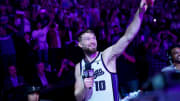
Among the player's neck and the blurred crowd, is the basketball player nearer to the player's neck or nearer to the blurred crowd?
the player's neck

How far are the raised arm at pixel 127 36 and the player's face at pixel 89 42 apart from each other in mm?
135

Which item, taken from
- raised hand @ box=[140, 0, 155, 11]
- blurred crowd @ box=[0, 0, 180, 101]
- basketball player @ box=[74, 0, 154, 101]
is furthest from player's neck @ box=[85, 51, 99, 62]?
blurred crowd @ box=[0, 0, 180, 101]

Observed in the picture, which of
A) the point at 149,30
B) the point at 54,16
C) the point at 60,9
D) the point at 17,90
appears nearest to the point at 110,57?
the point at 17,90

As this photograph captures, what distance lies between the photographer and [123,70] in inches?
242

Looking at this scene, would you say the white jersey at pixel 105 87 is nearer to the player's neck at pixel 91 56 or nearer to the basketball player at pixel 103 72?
the basketball player at pixel 103 72

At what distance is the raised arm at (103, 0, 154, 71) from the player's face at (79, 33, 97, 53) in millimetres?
135

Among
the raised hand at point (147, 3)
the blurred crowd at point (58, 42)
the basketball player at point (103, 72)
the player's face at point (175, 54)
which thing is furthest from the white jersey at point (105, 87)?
the blurred crowd at point (58, 42)

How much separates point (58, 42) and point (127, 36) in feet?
12.5

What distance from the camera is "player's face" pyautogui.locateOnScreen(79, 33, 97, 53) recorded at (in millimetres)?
2773

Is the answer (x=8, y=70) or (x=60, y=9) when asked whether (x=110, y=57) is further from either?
(x=60, y=9)

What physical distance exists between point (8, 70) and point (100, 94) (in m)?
3.08

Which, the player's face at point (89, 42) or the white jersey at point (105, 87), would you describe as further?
the player's face at point (89, 42)

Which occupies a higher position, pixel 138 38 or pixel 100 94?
pixel 138 38

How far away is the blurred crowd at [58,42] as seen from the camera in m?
5.56
